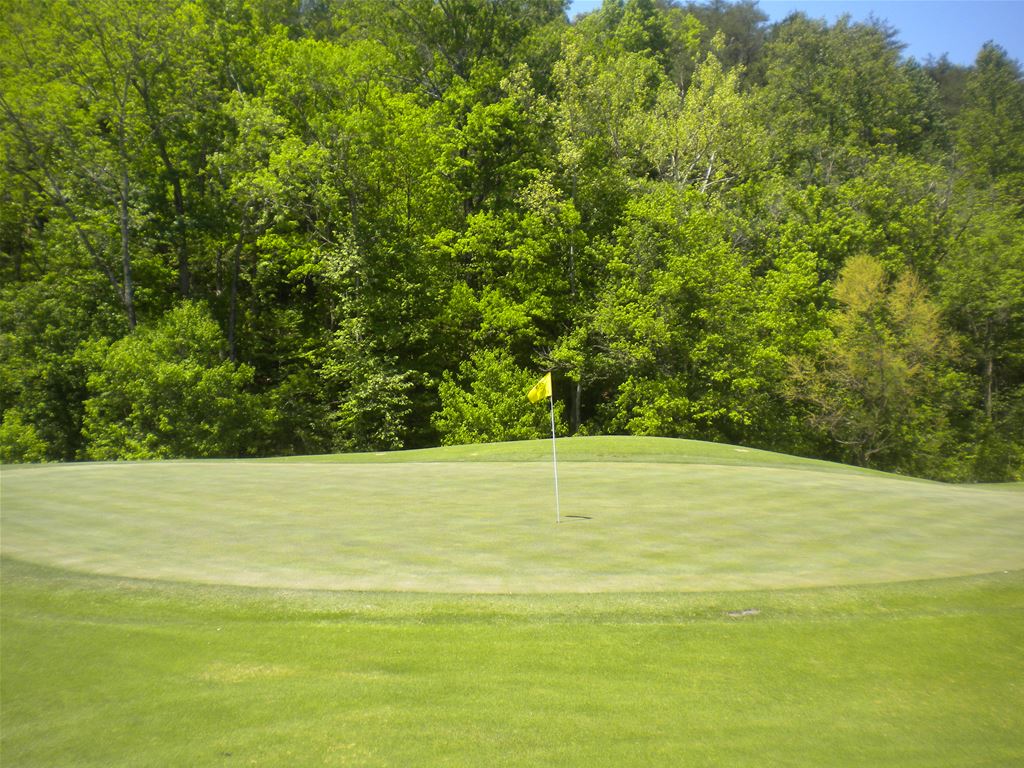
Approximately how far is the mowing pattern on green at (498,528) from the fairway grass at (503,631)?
0.06 m

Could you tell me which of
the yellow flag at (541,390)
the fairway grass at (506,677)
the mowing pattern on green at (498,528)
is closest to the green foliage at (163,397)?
the mowing pattern on green at (498,528)

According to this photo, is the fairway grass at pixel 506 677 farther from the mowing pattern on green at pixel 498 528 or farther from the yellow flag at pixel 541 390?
the yellow flag at pixel 541 390

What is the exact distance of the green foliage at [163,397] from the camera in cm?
3183

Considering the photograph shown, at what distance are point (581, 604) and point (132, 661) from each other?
364 cm

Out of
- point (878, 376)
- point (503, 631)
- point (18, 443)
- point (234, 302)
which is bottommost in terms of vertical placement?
point (18, 443)

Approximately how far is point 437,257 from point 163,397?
14.6m

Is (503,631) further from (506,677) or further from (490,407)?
(490,407)

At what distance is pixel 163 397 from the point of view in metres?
32.2

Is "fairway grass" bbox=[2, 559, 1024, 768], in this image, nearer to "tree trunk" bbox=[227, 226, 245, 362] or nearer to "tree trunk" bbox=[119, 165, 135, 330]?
"tree trunk" bbox=[119, 165, 135, 330]

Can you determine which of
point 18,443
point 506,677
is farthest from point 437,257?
point 506,677

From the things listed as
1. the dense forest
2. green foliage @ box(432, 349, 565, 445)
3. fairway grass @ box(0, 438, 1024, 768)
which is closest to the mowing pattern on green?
fairway grass @ box(0, 438, 1024, 768)

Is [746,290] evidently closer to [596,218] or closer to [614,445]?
[596,218]

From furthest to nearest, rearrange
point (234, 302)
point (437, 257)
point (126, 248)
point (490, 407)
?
point (437, 257) → point (234, 302) → point (490, 407) → point (126, 248)

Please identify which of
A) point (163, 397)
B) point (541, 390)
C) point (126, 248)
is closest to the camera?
point (541, 390)
